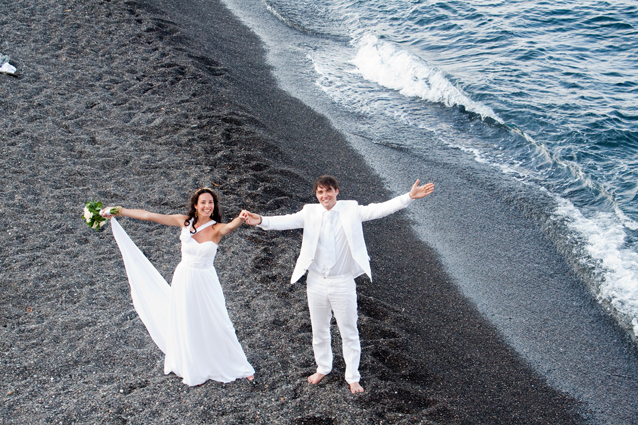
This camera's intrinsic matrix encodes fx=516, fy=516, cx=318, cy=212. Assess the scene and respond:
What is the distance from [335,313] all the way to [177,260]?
310 centimetres

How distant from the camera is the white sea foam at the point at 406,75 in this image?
48.1 ft

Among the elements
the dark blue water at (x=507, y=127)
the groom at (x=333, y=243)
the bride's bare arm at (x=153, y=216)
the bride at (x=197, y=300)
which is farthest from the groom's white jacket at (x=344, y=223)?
the dark blue water at (x=507, y=127)

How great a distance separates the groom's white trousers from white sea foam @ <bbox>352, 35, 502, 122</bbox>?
33.3 feet

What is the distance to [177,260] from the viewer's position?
7293 mm

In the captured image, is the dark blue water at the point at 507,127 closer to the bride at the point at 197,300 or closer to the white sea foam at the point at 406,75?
the white sea foam at the point at 406,75

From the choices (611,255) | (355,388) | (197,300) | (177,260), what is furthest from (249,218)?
(611,255)

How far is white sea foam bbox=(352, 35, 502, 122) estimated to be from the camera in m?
14.7

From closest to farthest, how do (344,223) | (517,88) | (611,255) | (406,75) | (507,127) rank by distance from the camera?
(344,223)
(611,255)
(507,127)
(517,88)
(406,75)

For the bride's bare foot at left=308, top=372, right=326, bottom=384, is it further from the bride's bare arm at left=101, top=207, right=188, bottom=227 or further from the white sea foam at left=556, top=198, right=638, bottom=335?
the white sea foam at left=556, top=198, right=638, bottom=335

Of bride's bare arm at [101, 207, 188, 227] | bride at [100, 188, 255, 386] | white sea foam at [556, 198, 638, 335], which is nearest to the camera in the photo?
bride at [100, 188, 255, 386]

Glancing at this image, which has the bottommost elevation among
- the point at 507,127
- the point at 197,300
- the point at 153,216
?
the point at 507,127

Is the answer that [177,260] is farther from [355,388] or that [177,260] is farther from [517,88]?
[517,88]

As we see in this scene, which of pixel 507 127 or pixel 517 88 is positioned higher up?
pixel 517 88

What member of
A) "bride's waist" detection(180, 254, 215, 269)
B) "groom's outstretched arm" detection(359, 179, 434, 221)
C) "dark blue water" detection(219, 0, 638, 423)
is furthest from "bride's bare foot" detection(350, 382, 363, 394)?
"dark blue water" detection(219, 0, 638, 423)
